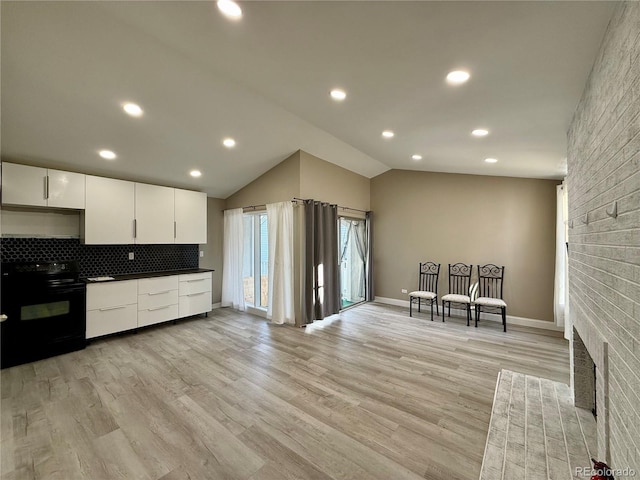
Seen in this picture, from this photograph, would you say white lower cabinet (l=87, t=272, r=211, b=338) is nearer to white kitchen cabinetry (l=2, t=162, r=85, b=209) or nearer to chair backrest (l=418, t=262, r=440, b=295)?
white kitchen cabinetry (l=2, t=162, r=85, b=209)

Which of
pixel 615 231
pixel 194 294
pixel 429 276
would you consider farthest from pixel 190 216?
pixel 615 231

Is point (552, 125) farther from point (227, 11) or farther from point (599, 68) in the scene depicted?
point (227, 11)

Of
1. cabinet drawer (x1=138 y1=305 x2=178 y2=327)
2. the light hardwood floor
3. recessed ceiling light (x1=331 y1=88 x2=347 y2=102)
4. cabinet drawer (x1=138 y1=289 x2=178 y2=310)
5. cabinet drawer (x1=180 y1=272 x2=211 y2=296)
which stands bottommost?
the light hardwood floor

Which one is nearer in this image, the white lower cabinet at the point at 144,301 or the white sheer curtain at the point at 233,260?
the white lower cabinet at the point at 144,301

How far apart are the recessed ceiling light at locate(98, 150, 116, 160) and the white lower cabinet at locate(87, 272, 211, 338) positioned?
68.6 inches

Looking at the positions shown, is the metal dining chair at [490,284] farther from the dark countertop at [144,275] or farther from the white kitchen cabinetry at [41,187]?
the white kitchen cabinetry at [41,187]

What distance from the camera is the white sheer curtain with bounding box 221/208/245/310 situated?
526 centimetres

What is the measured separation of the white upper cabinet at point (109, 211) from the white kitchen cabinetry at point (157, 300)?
742 mm

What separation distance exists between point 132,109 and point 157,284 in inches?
103

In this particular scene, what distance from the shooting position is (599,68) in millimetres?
1415

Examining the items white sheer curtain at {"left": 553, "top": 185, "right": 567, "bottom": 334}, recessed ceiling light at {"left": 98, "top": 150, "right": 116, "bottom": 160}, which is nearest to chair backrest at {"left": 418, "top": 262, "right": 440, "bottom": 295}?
white sheer curtain at {"left": 553, "top": 185, "right": 567, "bottom": 334}

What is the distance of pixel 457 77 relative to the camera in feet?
6.11

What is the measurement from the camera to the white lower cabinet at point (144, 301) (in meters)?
3.63

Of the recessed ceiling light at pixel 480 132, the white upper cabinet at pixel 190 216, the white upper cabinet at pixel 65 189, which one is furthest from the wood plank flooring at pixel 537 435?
the white upper cabinet at pixel 65 189
